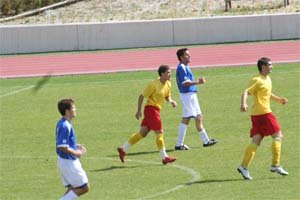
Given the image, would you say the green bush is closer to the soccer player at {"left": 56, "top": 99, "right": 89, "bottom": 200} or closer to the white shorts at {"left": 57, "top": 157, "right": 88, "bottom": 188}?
the soccer player at {"left": 56, "top": 99, "right": 89, "bottom": 200}

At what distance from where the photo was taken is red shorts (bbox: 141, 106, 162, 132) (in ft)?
56.2

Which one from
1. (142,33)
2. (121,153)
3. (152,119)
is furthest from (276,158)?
(142,33)

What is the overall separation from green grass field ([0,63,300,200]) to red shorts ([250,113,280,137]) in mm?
683

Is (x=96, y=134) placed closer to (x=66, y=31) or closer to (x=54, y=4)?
(x=66, y=31)

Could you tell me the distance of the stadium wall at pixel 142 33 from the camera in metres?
42.5

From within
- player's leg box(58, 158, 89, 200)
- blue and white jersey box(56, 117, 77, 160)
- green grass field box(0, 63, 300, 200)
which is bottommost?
green grass field box(0, 63, 300, 200)

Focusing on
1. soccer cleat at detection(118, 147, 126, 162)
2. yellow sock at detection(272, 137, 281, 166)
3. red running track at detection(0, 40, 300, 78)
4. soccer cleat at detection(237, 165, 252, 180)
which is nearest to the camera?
soccer cleat at detection(237, 165, 252, 180)

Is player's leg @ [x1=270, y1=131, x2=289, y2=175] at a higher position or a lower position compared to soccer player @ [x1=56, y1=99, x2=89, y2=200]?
lower

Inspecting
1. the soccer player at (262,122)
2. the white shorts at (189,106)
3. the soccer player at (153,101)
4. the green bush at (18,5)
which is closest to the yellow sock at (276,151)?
the soccer player at (262,122)

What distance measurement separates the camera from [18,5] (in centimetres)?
5531

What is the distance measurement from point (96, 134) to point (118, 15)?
3042 cm

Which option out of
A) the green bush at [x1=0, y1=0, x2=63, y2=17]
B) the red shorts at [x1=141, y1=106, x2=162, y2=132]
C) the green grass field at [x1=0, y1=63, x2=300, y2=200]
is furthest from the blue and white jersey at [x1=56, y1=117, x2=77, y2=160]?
the green bush at [x1=0, y1=0, x2=63, y2=17]

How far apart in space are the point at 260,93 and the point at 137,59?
2228cm

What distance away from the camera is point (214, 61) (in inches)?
1399
